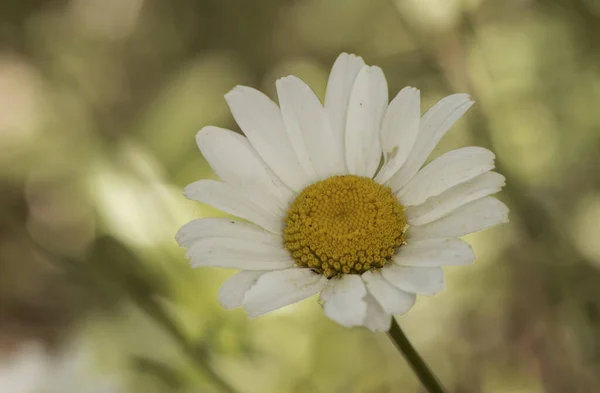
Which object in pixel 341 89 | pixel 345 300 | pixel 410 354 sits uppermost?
pixel 341 89

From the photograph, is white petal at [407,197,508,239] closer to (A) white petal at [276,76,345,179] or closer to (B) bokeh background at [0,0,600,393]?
(A) white petal at [276,76,345,179]

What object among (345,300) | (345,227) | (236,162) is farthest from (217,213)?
(345,300)

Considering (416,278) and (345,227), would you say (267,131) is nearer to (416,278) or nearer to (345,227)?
(345,227)

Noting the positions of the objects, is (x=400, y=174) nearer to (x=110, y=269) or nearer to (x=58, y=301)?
(x=110, y=269)

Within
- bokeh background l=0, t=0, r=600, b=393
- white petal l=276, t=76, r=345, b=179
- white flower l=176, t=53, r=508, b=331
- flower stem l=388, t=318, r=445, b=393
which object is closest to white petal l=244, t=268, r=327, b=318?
white flower l=176, t=53, r=508, b=331

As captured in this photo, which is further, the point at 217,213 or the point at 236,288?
the point at 217,213

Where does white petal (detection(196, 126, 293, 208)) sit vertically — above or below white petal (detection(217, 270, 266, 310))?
above
